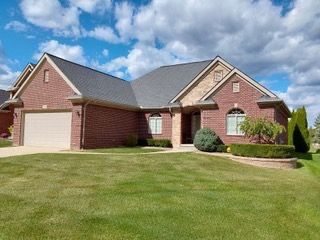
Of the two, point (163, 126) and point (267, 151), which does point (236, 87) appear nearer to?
point (267, 151)

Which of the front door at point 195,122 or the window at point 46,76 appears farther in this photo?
the front door at point 195,122

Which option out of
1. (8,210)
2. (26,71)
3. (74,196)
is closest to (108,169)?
(74,196)

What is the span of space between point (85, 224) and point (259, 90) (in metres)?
16.7

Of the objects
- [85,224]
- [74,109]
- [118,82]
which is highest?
[118,82]

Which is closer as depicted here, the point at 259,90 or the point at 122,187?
the point at 122,187

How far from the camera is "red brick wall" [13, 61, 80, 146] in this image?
23.2 meters

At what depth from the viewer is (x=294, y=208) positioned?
9078mm

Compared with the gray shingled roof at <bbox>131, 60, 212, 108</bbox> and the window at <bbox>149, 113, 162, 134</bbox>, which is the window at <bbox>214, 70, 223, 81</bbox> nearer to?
the gray shingled roof at <bbox>131, 60, 212, 108</bbox>

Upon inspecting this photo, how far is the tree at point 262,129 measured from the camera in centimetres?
1986

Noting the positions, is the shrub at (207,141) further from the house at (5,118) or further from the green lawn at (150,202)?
the house at (5,118)

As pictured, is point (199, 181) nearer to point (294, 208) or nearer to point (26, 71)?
point (294, 208)

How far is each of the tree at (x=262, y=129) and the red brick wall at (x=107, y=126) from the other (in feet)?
30.6

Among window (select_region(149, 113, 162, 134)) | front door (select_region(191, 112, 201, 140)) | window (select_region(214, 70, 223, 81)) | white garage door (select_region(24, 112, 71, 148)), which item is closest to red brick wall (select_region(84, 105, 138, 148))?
window (select_region(149, 113, 162, 134))

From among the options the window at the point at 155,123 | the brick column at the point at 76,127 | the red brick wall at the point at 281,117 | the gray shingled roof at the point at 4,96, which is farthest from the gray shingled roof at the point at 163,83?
the gray shingled roof at the point at 4,96
